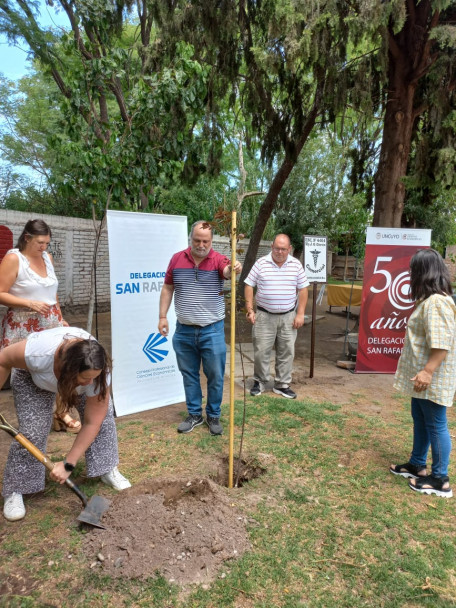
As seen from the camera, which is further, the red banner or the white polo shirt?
the red banner

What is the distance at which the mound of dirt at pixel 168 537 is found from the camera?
2.08m

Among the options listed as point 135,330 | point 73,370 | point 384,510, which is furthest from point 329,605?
point 135,330

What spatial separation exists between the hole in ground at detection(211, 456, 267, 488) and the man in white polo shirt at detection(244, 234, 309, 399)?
158cm

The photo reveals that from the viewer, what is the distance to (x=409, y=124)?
704 cm

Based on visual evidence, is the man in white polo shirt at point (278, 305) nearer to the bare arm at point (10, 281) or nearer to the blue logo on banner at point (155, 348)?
the blue logo on banner at point (155, 348)

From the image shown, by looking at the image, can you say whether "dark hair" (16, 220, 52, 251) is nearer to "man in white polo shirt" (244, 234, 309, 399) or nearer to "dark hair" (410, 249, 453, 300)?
"man in white polo shirt" (244, 234, 309, 399)

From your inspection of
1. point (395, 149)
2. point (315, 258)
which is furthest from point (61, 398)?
point (395, 149)

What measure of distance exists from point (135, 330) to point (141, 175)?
5.02ft

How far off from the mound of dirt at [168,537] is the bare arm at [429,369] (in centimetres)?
135

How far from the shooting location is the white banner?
3803 mm

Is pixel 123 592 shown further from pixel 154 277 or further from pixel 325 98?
pixel 325 98

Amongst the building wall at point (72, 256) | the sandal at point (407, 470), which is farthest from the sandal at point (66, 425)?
the building wall at point (72, 256)

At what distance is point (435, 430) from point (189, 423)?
202cm

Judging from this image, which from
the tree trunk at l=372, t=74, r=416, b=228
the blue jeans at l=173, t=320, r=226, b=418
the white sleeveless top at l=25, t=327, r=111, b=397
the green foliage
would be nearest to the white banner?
the blue jeans at l=173, t=320, r=226, b=418
